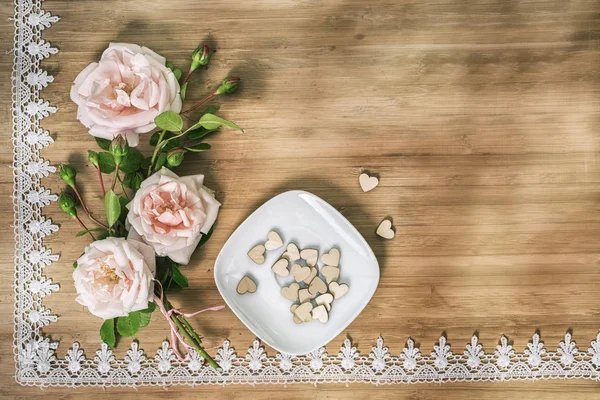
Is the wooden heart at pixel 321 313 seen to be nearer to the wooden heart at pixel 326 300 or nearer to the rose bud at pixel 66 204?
the wooden heart at pixel 326 300

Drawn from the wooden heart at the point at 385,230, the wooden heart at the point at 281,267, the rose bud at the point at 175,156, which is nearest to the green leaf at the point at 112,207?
the rose bud at the point at 175,156

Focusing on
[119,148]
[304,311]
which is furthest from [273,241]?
[119,148]

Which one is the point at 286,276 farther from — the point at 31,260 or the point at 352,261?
the point at 31,260

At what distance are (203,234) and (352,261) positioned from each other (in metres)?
0.33

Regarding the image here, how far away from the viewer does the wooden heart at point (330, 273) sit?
1059mm

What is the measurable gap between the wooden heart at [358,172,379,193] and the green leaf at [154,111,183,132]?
15.8 inches

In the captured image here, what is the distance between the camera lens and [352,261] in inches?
42.1

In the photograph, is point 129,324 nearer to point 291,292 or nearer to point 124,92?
point 291,292

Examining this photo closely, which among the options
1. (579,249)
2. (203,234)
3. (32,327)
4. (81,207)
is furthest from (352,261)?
(32,327)

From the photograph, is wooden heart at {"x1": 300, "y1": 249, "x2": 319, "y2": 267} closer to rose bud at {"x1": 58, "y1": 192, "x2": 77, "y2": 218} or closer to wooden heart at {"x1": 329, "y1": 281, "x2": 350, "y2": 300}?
wooden heart at {"x1": 329, "y1": 281, "x2": 350, "y2": 300}

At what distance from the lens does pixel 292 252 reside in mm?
1067

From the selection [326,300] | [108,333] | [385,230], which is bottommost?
[108,333]

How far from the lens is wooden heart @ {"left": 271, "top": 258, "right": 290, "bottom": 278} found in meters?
1.06

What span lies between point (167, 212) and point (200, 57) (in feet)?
1.11
